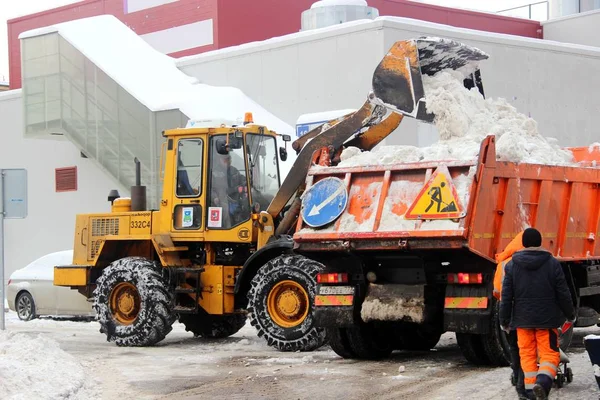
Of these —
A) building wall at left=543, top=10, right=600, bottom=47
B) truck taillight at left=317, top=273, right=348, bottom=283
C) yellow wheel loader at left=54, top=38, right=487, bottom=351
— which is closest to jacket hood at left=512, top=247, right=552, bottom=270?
truck taillight at left=317, top=273, right=348, bottom=283

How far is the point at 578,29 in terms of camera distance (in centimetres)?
3278

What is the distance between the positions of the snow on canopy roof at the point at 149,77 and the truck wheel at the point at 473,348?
13.4 meters

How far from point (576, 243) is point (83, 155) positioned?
747 inches

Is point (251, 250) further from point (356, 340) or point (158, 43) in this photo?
point (158, 43)

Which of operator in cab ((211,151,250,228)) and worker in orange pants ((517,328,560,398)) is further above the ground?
operator in cab ((211,151,250,228))

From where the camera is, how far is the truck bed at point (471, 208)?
36.3 ft

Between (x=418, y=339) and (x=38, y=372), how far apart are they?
509 cm

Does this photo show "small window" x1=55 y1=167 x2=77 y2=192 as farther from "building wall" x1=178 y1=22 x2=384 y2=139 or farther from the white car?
the white car

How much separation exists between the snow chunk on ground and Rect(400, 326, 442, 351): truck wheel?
4.05 meters

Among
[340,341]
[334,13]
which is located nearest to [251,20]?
[334,13]

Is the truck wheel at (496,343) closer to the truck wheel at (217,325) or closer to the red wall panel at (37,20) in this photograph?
the truck wheel at (217,325)

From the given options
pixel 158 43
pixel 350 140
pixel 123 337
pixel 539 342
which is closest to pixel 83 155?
pixel 158 43

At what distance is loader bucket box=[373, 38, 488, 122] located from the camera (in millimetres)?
12812

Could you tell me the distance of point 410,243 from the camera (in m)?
11.3
